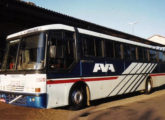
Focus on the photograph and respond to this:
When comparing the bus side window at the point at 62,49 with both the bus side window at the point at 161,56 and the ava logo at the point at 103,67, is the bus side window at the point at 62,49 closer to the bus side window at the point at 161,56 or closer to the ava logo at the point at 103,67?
the ava logo at the point at 103,67

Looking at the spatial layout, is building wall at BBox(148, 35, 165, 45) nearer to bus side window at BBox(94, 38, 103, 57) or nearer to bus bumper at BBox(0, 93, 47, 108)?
bus side window at BBox(94, 38, 103, 57)

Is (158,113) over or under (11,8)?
under

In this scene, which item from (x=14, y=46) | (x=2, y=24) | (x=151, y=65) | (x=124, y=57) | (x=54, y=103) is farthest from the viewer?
(x=151, y=65)

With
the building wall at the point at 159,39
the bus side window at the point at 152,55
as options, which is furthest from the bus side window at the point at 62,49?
the building wall at the point at 159,39

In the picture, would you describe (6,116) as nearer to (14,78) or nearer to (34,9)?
(14,78)

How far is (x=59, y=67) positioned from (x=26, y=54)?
1.17m

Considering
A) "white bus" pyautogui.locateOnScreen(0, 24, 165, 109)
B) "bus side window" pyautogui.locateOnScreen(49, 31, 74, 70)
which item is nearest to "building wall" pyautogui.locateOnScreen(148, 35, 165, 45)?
"white bus" pyautogui.locateOnScreen(0, 24, 165, 109)

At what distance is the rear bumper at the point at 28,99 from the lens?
20.4 ft

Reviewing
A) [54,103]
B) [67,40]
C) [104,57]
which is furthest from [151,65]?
[54,103]

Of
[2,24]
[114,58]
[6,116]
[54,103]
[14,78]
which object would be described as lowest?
[6,116]

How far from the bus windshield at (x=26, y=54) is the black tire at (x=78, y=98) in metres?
1.72

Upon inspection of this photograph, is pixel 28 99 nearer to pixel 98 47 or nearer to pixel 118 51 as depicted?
pixel 98 47

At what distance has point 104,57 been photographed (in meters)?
9.22

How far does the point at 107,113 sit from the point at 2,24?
830cm
